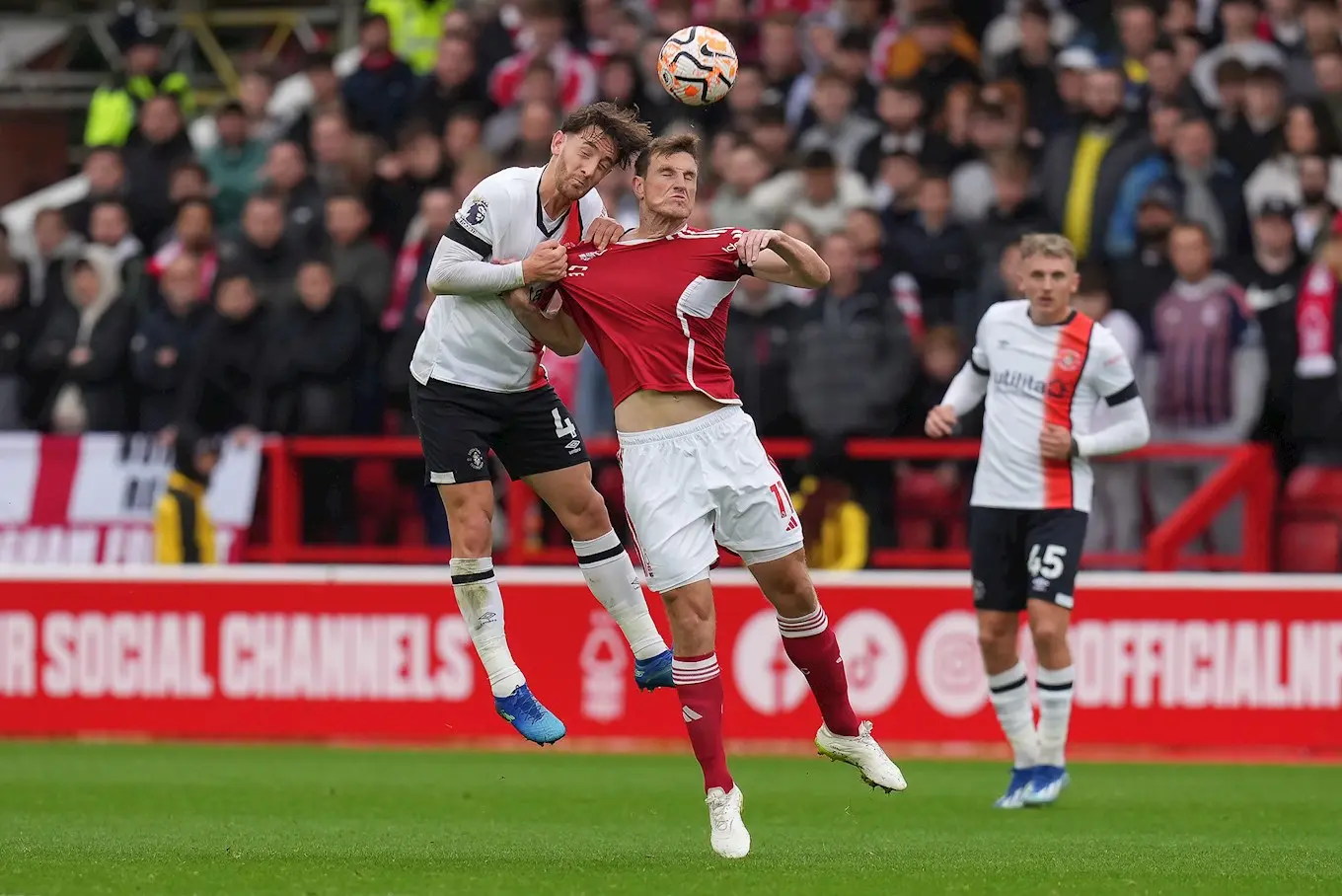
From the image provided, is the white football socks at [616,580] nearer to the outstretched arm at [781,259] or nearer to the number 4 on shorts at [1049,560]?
the outstretched arm at [781,259]

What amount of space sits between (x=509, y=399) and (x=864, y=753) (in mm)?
2211

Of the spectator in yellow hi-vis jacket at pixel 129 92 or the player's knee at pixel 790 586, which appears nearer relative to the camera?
the player's knee at pixel 790 586

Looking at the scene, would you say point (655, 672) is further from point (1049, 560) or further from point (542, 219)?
point (1049, 560)

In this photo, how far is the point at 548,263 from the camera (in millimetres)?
8758

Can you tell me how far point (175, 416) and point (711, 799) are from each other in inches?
342

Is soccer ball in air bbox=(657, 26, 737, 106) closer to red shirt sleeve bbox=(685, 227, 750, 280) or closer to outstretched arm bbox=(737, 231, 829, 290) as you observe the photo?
red shirt sleeve bbox=(685, 227, 750, 280)

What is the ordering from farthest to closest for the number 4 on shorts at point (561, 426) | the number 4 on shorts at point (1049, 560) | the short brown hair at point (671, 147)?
the number 4 on shorts at point (1049, 560), the number 4 on shorts at point (561, 426), the short brown hair at point (671, 147)

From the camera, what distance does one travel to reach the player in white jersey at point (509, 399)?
9.13 metres

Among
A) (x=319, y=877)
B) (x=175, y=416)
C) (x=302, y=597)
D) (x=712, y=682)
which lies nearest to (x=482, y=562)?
(x=712, y=682)

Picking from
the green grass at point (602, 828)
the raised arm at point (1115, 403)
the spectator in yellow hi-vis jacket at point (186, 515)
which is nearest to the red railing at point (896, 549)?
the spectator in yellow hi-vis jacket at point (186, 515)

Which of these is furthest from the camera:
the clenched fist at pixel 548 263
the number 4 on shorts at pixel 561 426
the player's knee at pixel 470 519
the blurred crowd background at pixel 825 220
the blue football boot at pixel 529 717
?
the blurred crowd background at pixel 825 220

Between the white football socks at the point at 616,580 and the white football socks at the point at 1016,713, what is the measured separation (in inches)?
86.9

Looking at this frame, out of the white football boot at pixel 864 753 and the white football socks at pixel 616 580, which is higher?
the white football socks at pixel 616 580

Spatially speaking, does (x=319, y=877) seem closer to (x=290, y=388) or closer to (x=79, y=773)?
(x=79, y=773)
